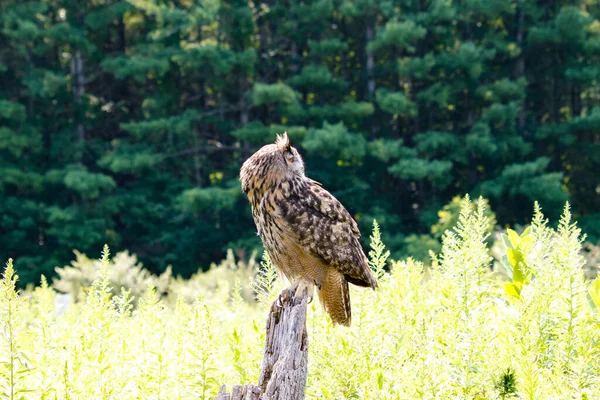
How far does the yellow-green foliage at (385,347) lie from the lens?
2893 mm

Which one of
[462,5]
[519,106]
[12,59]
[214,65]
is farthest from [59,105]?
[519,106]

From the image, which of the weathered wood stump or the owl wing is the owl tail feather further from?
the weathered wood stump

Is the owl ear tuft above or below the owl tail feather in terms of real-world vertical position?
above

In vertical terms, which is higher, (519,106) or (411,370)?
(519,106)

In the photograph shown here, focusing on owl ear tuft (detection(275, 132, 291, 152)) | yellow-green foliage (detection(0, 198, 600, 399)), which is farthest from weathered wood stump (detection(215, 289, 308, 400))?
owl ear tuft (detection(275, 132, 291, 152))

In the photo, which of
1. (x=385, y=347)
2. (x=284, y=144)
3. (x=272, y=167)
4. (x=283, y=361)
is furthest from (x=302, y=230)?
(x=283, y=361)

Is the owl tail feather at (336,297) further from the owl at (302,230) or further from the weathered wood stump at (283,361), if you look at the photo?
the weathered wood stump at (283,361)

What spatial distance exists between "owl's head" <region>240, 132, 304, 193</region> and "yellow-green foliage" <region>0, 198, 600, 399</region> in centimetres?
55

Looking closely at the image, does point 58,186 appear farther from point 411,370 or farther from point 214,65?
point 411,370

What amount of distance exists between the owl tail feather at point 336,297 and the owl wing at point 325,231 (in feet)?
0.21

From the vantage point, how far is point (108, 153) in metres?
19.4

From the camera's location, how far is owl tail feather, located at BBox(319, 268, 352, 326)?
12.8 feet

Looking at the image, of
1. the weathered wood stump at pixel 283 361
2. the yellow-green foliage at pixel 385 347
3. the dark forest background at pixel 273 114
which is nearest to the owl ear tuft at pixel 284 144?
the yellow-green foliage at pixel 385 347

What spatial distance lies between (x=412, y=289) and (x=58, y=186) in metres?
18.1
